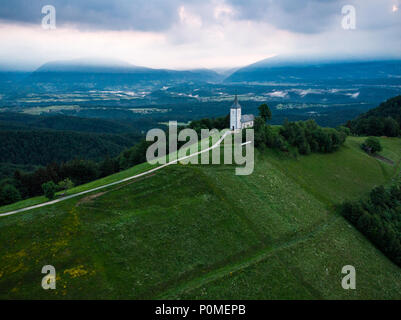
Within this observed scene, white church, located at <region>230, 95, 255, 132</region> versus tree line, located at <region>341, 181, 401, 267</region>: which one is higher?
white church, located at <region>230, 95, 255, 132</region>

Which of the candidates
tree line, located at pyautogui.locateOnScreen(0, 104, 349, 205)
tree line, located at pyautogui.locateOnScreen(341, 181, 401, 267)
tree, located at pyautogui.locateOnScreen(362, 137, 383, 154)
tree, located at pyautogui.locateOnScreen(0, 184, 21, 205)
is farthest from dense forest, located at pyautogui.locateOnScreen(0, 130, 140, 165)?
tree line, located at pyautogui.locateOnScreen(341, 181, 401, 267)

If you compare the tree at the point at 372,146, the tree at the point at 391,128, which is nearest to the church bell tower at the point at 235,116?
the tree at the point at 372,146

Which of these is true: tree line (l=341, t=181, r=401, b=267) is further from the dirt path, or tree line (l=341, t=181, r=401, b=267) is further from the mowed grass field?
the dirt path

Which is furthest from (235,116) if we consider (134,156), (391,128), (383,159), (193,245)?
(391,128)

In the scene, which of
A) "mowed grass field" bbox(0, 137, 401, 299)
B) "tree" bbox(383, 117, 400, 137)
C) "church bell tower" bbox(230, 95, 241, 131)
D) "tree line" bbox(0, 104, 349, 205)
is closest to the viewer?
"mowed grass field" bbox(0, 137, 401, 299)

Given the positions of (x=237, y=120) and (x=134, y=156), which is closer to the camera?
(x=134, y=156)

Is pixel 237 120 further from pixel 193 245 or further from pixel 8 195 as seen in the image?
pixel 8 195

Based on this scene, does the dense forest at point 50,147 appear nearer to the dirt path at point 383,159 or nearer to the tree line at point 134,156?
the tree line at point 134,156

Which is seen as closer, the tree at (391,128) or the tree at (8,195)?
the tree at (8,195)
